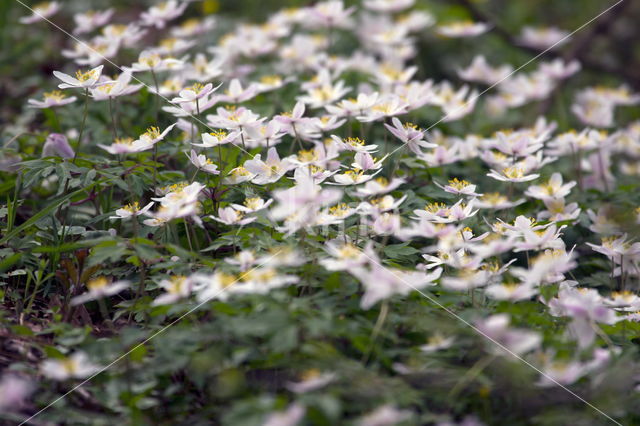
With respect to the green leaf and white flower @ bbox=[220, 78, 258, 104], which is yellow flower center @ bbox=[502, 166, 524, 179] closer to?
white flower @ bbox=[220, 78, 258, 104]

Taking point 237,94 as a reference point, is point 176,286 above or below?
below

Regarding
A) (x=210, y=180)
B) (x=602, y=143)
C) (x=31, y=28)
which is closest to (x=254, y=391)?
(x=210, y=180)

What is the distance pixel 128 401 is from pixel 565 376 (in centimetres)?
91

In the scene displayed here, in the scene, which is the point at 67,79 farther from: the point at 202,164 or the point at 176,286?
the point at 176,286

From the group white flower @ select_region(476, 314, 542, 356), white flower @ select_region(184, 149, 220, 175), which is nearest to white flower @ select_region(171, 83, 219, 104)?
white flower @ select_region(184, 149, 220, 175)

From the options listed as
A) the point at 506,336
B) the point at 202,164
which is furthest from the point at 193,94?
the point at 506,336

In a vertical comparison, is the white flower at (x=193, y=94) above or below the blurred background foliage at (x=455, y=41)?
above

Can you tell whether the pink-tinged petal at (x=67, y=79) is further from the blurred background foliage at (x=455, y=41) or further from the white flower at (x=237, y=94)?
the blurred background foliage at (x=455, y=41)

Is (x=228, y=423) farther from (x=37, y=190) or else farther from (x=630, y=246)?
(x=37, y=190)

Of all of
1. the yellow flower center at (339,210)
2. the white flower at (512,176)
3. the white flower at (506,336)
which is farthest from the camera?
the white flower at (512,176)

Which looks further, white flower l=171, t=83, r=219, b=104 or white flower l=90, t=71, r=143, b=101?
white flower l=90, t=71, r=143, b=101

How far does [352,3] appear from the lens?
464 centimetres

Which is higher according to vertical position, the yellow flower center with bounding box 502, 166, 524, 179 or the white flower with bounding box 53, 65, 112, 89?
the white flower with bounding box 53, 65, 112, 89

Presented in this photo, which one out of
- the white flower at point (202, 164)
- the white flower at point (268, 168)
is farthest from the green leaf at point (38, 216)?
the white flower at point (268, 168)
